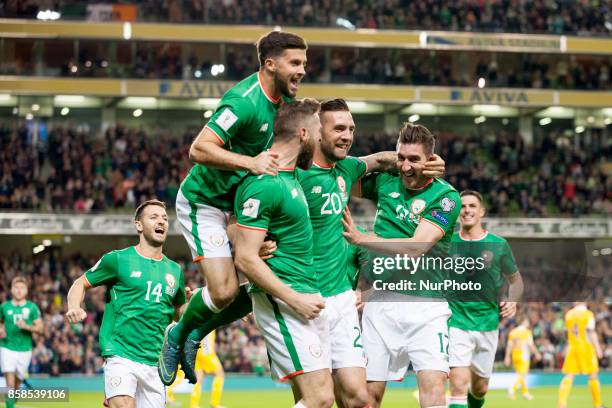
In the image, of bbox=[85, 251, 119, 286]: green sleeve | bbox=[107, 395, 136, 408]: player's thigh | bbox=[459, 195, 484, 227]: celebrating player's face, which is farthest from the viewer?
bbox=[459, 195, 484, 227]: celebrating player's face

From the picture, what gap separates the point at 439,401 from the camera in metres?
8.10

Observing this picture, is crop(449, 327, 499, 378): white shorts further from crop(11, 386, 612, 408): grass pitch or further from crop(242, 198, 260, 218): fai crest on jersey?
crop(11, 386, 612, 408): grass pitch

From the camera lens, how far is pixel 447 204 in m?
8.42

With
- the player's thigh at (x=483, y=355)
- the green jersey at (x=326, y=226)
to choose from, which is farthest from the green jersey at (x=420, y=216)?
the player's thigh at (x=483, y=355)

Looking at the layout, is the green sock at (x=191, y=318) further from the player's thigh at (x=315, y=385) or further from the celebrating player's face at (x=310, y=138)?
the celebrating player's face at (x=310, y=138)

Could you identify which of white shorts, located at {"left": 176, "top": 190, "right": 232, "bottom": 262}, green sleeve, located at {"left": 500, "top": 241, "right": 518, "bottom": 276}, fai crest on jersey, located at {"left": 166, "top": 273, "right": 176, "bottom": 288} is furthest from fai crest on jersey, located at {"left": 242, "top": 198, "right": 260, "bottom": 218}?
green sleeve, located at {"left": 500, "top": 241, "right": 518, "bottom": 276}

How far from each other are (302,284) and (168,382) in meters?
1.94

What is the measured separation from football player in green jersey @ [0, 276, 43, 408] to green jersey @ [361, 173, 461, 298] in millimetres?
10222

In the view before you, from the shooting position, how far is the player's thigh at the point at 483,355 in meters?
11.6

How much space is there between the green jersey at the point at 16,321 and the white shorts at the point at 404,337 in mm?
10326

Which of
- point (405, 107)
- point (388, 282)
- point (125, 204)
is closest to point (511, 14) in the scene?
point (405, 107)

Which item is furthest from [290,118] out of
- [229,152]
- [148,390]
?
[148,390]

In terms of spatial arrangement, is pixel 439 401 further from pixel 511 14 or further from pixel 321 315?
pixel 511 14

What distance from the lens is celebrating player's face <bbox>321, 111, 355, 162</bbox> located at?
304 inches
